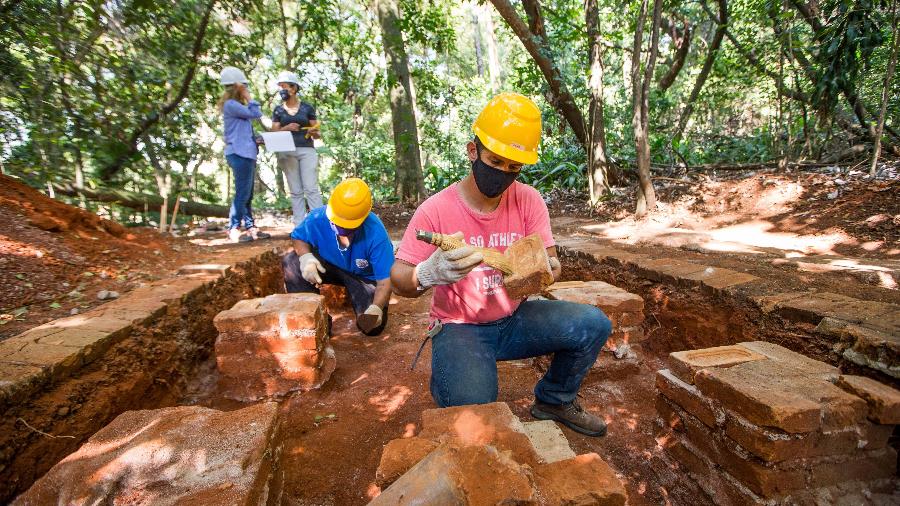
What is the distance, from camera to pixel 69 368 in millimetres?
1834

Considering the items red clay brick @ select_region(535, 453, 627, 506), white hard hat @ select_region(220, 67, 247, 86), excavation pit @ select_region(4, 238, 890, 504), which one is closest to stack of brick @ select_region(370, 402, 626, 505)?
red clay brick @ select_region(535, 453, 627, 506)

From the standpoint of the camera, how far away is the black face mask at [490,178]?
196 centimetres

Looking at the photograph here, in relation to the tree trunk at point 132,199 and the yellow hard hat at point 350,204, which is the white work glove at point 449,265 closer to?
the yellow hard hat at point 350,204

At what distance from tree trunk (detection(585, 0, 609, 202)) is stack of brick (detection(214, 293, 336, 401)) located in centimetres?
502

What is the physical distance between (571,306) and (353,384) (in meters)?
1.55

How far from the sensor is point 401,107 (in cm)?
786

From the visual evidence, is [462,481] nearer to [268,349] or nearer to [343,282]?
[268,349]

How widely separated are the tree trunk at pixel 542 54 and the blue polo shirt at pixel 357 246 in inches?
171

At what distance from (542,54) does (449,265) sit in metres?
5.70

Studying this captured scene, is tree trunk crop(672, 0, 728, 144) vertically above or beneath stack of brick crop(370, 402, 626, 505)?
above

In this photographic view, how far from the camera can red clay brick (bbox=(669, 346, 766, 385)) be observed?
177 centimetres

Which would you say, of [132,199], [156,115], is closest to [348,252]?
[156,115]

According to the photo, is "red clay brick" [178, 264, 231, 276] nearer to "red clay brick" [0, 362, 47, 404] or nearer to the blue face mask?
the blue face mask

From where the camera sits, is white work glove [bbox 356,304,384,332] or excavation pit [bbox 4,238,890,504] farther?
white work glove [bbox 356,304,384,332]
